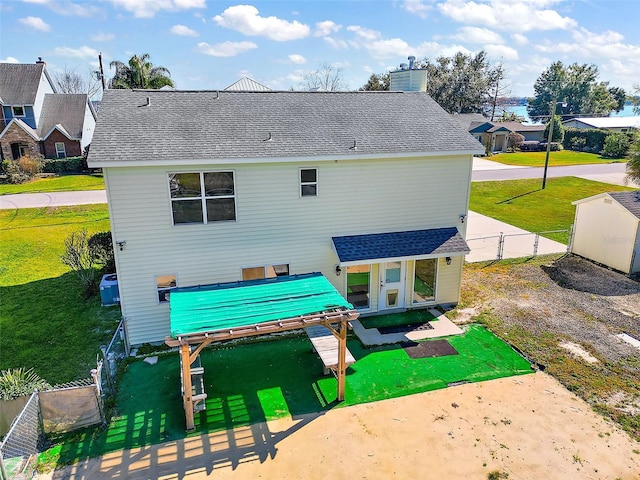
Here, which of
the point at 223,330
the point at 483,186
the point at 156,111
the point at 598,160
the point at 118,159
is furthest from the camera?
the point at 598,160

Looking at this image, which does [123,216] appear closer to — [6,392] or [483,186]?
Result: [6,392]

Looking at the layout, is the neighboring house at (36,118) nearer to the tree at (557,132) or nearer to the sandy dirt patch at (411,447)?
the sandy dirt patch at (411,447)

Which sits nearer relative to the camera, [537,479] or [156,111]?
[537,479]

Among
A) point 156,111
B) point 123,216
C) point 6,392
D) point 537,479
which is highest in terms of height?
point 156,111

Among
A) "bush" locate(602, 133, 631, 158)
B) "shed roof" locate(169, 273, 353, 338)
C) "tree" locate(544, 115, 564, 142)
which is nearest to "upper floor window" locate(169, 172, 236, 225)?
"shed roof" locate(169, 273, 353, 338)

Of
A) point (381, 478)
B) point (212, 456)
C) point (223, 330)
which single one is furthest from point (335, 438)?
point (223, 330)

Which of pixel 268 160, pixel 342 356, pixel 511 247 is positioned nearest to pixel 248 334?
pixel 342 356

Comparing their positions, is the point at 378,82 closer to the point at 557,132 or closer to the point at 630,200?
the point at 557,132
